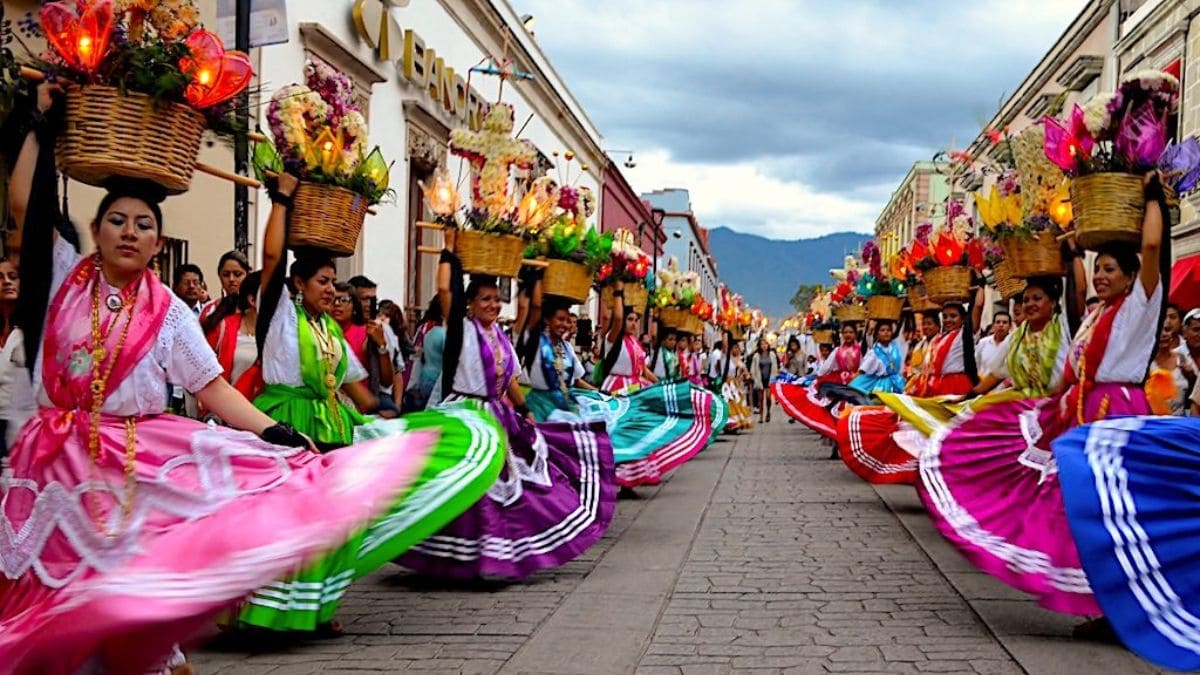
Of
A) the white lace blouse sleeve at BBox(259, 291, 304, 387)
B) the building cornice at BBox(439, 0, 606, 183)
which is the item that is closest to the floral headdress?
the white lace blouse sleeve at BBox(259, 291, 304, 387)

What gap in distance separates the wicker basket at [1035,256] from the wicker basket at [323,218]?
3.62 m

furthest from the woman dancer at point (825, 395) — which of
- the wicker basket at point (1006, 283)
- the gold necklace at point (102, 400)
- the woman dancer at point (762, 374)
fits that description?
the gold necklace at point (102, 400)

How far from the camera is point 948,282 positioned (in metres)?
11.0

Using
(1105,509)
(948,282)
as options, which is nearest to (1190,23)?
(948,282)

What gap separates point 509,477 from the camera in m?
6.90

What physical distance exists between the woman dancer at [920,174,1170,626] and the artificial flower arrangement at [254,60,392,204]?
3.16m

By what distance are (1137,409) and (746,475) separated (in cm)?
767

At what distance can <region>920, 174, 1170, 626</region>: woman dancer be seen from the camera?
539cm

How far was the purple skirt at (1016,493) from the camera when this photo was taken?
5266mm

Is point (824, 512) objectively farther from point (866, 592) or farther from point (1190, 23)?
point (1190, 23)

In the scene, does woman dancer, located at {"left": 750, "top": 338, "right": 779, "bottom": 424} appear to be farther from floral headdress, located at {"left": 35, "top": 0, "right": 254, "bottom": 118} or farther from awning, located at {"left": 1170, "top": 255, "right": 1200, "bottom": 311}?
floral headdress, located at {"left": 35, "top": 0, "right": 254, "bottom": 118}

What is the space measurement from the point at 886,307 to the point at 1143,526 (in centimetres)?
1097

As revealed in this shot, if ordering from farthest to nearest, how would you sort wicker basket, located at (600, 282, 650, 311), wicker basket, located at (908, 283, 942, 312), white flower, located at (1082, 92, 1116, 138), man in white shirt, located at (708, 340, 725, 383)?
man in white shirt, located at (708, 340, 725, 383) < wicker basket, located at (600, 282, 650, 311) < wicker basket, located at (908, 283, 942, 312) < white flower, located at (1082, 92, 1116, 138)

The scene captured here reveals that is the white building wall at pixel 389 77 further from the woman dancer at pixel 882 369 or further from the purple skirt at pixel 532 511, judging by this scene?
the purple skirt at pixel 532 511
